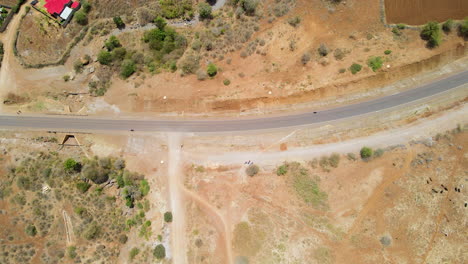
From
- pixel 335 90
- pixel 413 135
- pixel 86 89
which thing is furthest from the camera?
pixel 86 89

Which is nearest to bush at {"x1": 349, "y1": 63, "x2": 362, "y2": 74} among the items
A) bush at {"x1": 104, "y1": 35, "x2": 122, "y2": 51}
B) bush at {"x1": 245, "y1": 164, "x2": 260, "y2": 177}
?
bush at {"x1": 245, "y1": 164, "x2": 260, "y2": 177}

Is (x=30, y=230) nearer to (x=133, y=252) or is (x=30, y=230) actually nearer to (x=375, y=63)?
(x=133, y=252)

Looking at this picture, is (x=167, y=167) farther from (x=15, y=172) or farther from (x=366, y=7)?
(x=366, y=7)

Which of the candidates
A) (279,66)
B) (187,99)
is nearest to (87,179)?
(187,99)

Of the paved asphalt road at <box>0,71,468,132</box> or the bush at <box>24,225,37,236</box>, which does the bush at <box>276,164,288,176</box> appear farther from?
the bush at <box>24,225,37,236</box>

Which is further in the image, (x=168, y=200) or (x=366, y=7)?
(x=366, y=7)

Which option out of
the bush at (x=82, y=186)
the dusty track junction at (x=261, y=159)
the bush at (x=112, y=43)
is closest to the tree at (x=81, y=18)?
the bush at (x=112, y=43)

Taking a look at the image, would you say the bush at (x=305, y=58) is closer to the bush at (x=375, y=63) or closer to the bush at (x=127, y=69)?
the bush at (x=375, y=63)
